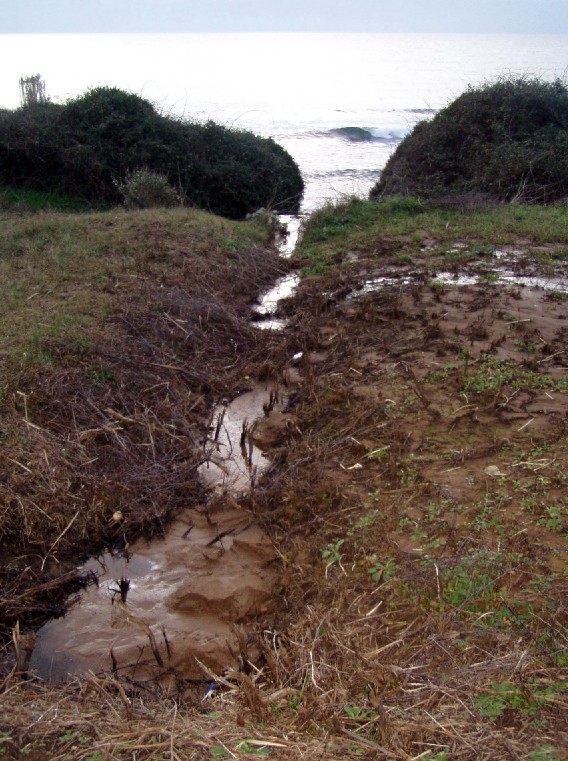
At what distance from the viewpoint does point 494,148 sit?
1605cm

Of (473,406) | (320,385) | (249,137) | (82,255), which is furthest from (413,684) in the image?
(249,137)

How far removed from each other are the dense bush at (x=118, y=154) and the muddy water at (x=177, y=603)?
42.5 feet

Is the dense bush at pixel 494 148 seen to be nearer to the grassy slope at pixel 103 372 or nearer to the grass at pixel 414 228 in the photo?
the grass at pixel 414 228

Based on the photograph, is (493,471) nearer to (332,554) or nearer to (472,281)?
(332,554)

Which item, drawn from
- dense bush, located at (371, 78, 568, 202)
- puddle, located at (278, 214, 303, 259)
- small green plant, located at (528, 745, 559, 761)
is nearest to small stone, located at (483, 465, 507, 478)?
small green plant, located at (528, 745, 559, 761)

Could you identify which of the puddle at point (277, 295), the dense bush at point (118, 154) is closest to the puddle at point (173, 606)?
the puddle at point (277, 295)

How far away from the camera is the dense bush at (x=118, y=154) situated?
688 inches

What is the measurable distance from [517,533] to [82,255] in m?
Result: 7.43

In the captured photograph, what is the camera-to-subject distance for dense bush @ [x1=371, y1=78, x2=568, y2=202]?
49.3 ft

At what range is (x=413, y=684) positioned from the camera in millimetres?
2973

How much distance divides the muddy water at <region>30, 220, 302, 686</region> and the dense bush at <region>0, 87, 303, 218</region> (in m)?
13.0

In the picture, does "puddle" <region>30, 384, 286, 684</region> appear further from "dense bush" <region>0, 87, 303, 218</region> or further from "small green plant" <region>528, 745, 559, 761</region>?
"dense bush" <region>0, 87, 303, 218</region>

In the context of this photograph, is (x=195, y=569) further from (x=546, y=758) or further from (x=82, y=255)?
(x=82, y=255)

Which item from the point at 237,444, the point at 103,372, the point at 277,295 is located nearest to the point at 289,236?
the point at 277,295
